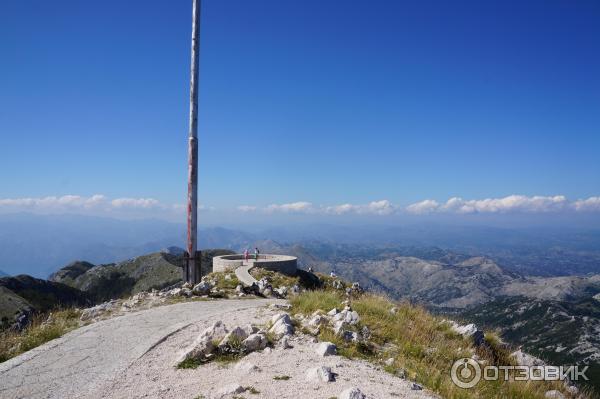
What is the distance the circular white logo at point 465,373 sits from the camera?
9.33 meters

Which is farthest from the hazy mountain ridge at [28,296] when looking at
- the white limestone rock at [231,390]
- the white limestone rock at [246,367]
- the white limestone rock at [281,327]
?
the white limestone rock at [231,390]

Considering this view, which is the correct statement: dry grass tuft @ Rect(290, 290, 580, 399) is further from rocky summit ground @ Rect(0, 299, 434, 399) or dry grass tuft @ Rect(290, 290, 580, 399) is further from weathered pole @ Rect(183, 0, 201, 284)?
weathered pole @ Rect(183, 0, 201, 284)

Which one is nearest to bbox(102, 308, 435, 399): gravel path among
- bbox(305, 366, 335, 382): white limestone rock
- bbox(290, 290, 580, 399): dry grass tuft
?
bbox(305, 366, 335, 382): white limestone rock

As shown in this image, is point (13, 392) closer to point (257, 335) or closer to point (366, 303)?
point (257, 335)

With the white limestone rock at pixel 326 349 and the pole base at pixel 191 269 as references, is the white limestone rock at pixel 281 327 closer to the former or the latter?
the white limestone rock at pixel 326 349

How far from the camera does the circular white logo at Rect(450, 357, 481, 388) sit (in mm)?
9328

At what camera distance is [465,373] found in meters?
10.0

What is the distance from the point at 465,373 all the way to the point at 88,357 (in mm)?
9205

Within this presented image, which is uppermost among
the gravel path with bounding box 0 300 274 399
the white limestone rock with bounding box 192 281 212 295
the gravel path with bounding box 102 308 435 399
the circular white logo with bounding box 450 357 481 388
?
the gravel path with bounding box 102 308 435 399

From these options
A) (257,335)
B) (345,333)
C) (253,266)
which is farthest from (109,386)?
(253,266)

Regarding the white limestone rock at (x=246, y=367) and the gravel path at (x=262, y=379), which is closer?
the gravel path at (x=262, y=379)

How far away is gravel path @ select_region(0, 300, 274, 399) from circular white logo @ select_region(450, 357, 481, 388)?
24.5ft

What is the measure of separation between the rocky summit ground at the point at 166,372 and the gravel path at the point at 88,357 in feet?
0.07

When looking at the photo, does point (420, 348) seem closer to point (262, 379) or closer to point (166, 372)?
point (262, 379)
